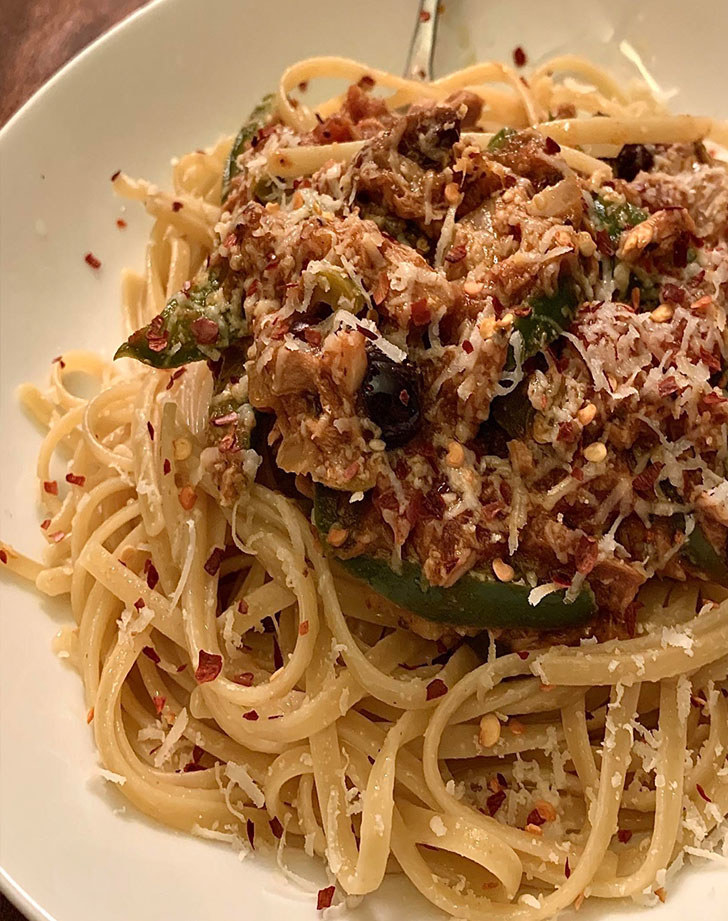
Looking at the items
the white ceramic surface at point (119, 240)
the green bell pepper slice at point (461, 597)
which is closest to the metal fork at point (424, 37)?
the white ceramic surface at point (119, 240)

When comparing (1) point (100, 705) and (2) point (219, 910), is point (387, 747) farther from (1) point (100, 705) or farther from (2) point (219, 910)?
(1) point (100, 705)

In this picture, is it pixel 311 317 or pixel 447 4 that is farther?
pixel 447 4

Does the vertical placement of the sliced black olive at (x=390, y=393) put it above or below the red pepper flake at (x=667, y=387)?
above

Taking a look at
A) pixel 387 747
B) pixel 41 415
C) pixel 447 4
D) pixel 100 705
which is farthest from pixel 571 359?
pixel 447 4

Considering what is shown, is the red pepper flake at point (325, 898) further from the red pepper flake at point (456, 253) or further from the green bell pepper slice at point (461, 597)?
the red pepper flake at point (456, 253)

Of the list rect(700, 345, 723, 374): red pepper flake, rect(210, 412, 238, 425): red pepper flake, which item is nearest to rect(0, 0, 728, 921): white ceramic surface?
rect(210, 412, 238, 425): red pepper flake

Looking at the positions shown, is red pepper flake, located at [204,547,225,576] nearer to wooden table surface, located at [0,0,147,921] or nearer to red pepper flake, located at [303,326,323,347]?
red pepper flake, located at [303,326,323,347]

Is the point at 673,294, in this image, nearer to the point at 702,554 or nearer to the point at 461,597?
the point at 702,554
